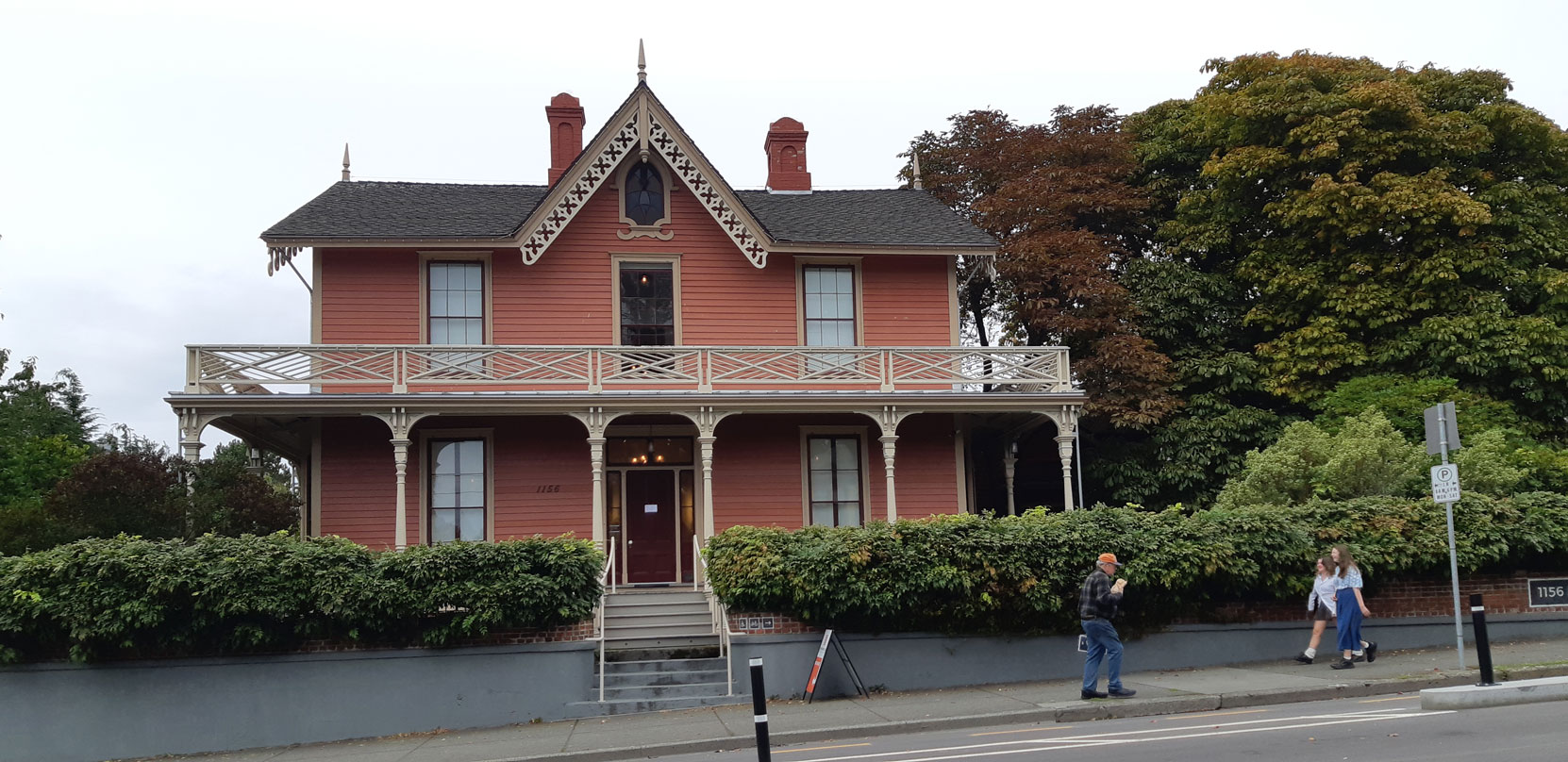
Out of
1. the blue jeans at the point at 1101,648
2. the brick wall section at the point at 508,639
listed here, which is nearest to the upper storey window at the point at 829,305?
the brick wall section at the point at 508,639

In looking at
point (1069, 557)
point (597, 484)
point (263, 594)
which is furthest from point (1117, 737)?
point (597, 484)

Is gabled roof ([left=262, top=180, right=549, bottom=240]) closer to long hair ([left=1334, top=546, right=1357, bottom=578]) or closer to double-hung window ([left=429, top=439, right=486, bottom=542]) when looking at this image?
double-hung window ([left=429, top=439, right=486, bottom=542])

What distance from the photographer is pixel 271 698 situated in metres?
14.6

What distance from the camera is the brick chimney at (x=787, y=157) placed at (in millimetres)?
27422

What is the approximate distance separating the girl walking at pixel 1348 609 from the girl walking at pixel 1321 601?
0.09 metres

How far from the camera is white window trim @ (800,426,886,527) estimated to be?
23.5 metres

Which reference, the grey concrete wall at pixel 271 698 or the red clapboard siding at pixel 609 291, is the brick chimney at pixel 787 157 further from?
the grey concrete wall at pixel 271 698

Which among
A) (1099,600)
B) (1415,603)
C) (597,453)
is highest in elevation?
(597,453)

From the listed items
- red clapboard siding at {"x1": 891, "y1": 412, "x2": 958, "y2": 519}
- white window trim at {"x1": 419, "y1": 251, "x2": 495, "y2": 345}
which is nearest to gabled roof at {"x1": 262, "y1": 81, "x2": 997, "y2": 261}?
white window trim at {"x1": 419, "y1": 251, "x2": 495, "y2": 345}

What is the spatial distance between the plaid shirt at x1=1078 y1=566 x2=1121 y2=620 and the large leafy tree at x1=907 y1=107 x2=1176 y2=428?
Result: 1213 cm

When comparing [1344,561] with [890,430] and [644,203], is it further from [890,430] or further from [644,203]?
[644,203]

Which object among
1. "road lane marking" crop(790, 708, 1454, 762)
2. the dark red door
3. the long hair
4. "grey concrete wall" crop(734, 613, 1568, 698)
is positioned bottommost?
"road lane marking" crop(790, 708, 1454, 762)

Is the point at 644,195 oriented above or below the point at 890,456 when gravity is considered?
above

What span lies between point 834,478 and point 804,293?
349 cm
